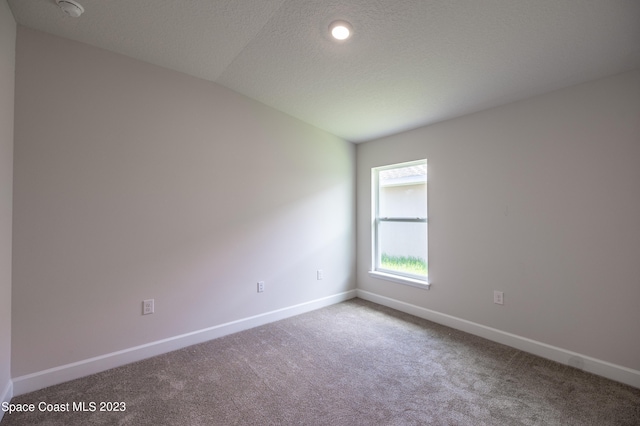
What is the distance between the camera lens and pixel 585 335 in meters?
2.17

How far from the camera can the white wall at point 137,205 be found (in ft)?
6.33

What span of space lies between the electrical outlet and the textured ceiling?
210 centimetres

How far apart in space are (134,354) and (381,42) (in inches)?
125

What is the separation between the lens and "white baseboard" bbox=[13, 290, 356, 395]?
1.90 m

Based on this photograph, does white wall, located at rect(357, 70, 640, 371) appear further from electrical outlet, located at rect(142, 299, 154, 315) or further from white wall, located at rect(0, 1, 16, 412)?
white wall, located at rect(0, 1, 16, 412)

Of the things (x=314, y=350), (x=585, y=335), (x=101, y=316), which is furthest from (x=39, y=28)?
(x=585, y=335)

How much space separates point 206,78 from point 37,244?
76.4 inches

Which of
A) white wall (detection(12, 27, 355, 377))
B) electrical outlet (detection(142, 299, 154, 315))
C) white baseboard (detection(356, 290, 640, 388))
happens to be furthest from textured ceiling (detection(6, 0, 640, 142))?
white baseboard (detection(356, 290, 640, 388))

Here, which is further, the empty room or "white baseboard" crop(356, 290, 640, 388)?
"white baseboard" crop(356, 290, 640, 388)

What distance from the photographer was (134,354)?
227cm

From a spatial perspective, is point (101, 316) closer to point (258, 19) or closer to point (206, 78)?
point (206, 78)

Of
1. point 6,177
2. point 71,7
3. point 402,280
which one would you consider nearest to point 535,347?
point 402,280

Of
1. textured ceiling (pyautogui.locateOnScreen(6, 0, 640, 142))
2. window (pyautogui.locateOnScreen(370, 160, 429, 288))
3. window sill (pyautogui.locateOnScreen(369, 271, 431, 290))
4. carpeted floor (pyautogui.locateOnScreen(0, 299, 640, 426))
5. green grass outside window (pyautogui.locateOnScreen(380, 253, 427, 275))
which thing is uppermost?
textured ceiling (pyautogui.locateOnScreen(6, 0, 640, 142))

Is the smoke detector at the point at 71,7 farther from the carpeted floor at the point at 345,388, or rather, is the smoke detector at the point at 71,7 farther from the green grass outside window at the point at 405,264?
the green grass outside window at the point at 405,264
